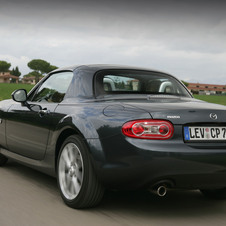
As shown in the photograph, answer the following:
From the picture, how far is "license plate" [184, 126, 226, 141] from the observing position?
380 cm

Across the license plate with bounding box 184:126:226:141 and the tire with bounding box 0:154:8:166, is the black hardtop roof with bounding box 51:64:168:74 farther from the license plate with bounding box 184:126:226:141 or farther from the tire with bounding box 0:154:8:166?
the tire with bounding box 0:154:8:166

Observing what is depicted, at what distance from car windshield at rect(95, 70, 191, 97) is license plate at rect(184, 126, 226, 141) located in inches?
43.2

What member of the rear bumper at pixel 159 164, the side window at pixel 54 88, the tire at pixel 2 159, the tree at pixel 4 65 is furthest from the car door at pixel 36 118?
the tree at pixel 4 65

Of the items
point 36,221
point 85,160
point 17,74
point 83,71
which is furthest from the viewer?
point 17,74

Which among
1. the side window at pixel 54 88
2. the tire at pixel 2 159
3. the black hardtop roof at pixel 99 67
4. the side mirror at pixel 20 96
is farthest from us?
the tire at pixel 2 159

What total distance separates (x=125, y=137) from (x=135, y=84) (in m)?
1.25

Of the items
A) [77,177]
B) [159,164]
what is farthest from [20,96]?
[159,164]

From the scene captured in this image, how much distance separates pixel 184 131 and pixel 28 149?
2285mm

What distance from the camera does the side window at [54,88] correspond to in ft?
16.6

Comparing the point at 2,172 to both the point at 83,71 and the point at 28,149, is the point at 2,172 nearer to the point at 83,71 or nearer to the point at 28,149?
the point at 28,149

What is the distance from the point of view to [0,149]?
255 inches

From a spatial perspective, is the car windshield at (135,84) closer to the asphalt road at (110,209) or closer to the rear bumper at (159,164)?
the rear bumper at (159,164)

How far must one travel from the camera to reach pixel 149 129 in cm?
375

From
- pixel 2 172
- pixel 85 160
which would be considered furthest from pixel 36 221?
pixel 2 172
